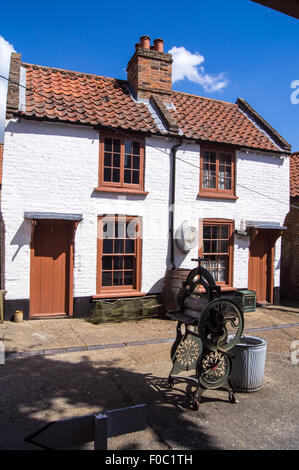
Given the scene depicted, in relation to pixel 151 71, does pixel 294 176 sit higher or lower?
lower

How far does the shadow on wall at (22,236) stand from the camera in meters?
8.65

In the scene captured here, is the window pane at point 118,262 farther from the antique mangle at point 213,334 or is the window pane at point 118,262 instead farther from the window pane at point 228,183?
the antique mangle at point 213,334

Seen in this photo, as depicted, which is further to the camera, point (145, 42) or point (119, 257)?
point (145, 42)

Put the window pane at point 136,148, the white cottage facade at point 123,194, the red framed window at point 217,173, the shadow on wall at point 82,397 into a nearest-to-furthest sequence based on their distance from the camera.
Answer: the shadow on wall at point 82,397 → the white cottage facade at point 123,194 → the window pane at point 136,148 → the red framed window at point 217,173

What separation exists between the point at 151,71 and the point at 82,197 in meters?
5.08

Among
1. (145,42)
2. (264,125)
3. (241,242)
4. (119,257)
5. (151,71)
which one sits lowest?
(119,257)

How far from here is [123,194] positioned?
969cm

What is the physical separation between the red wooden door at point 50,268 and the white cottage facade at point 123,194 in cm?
3

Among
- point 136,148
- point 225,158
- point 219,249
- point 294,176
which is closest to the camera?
point 136,148

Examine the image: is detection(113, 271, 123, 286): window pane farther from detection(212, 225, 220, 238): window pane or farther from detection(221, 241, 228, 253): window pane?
detection(221, 241, 228, 253): window pane

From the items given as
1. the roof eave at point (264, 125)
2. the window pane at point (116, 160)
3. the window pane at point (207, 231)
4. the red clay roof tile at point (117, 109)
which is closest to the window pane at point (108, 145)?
the window pane at point (116, 160)

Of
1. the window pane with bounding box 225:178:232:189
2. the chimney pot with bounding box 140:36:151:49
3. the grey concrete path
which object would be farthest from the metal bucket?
the chimney pot with bounding box 140:36:151:49

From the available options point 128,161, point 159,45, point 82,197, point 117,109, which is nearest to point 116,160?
point 128,161

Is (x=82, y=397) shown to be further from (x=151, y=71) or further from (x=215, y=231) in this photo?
(x=151, y=71)
